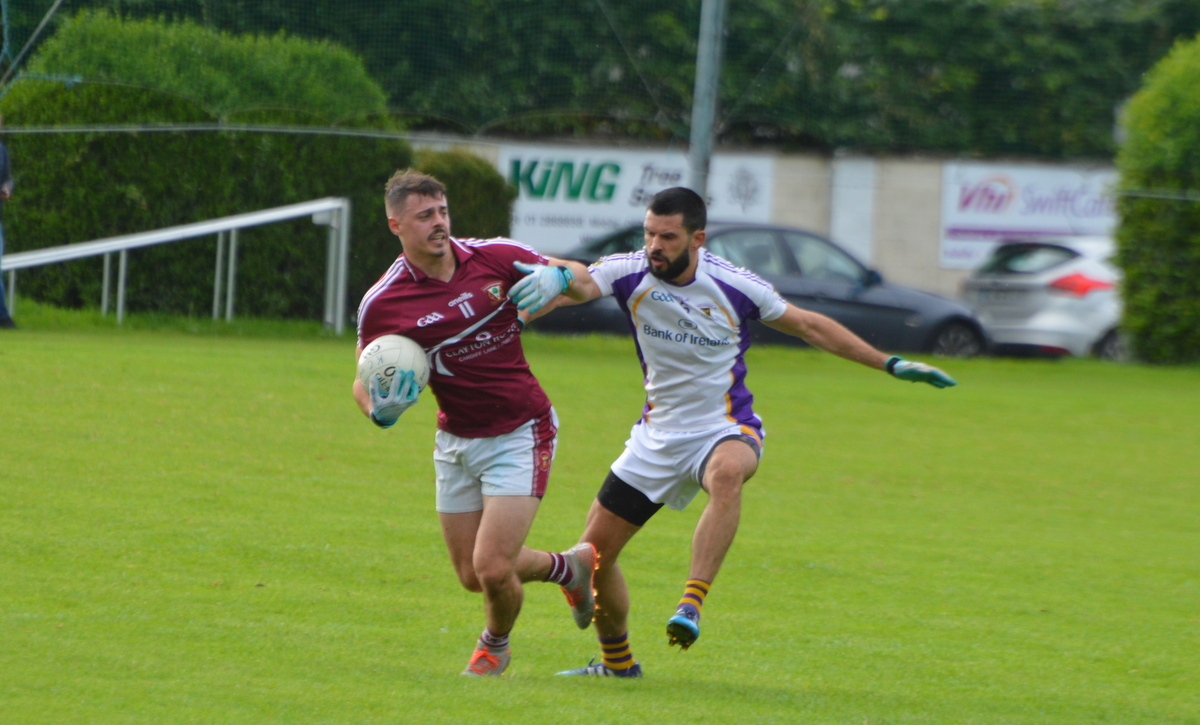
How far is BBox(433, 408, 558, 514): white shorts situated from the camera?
5820 mm

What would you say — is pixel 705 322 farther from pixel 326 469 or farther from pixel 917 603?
pixel 326 469

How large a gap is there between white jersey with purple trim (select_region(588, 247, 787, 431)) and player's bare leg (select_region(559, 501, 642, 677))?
21.0 inches

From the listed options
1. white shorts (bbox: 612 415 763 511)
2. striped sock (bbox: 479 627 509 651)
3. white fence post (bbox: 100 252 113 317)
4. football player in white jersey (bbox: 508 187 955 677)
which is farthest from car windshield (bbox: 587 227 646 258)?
striped sock (bbox: 479 627 509 651)

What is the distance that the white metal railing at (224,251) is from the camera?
1458 cm

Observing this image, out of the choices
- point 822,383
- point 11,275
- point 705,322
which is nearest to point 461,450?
point 705,322

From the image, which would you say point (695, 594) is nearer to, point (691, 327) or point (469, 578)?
point (469, 578)

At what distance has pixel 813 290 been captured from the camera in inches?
658

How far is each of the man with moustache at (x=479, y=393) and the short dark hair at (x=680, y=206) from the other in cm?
48

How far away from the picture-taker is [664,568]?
7.89 metres

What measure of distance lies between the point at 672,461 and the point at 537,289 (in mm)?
1021

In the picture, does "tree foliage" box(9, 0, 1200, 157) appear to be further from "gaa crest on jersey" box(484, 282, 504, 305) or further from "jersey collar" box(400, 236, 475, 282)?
"gaa crest on jersey" box(484, 282, 504, 305)

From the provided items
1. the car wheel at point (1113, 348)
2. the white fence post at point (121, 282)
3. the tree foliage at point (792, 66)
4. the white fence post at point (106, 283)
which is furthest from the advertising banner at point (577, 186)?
the white fence post at point (106, 283)

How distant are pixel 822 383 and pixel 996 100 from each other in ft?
42.0

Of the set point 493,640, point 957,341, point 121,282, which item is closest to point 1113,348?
point 957,341
